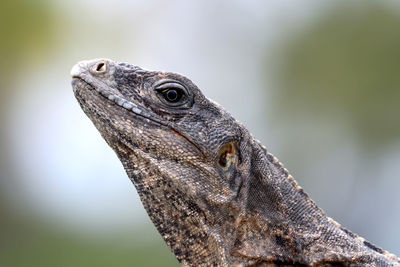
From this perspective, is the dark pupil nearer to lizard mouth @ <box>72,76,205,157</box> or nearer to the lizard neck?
lizard mouth @ <box>72,76,205,157</box>

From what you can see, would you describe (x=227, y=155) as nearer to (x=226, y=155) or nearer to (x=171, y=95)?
(x=226, y=155)

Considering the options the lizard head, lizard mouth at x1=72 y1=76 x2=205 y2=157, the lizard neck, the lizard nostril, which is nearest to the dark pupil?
the lizard head

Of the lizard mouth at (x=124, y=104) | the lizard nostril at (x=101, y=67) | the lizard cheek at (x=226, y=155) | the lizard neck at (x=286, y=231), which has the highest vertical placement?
the lizard nostril at (x=101, y=67)

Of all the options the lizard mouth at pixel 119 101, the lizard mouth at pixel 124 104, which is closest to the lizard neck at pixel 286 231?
the lizard mouth at pixel 124 104

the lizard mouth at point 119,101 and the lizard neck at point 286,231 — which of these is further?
the lizard mouth at point 119,101

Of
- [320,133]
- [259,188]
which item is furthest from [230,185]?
[320,133]

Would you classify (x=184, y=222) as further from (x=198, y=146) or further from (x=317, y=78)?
(x=317, y=78)

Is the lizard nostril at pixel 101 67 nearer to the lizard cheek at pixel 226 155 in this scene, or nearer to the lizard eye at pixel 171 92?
the lizard eye at pixel 171 92

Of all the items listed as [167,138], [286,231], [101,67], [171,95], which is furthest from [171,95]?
[286,231]
